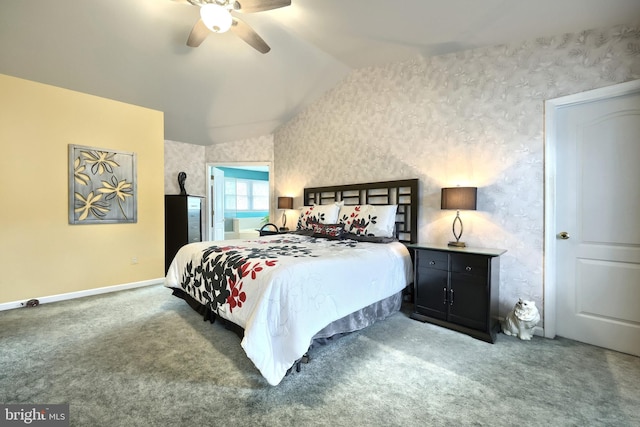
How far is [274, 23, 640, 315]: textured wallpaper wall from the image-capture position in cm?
246

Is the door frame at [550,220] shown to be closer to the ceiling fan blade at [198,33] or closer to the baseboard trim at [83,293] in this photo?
the ceiling fan blade at [198,33]

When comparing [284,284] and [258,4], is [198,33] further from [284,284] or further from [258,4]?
[284,284]

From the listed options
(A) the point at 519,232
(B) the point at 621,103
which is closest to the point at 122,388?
(A) the point at 519,232

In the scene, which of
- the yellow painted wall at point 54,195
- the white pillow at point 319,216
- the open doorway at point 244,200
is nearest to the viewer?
the yellow painted wall at point 54,195

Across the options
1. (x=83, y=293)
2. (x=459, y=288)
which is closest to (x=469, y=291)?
(x=459, y=288)

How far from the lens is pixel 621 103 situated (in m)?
2.28

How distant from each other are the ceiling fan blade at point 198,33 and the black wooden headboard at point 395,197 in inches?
101

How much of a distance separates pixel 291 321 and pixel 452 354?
4.48 ft

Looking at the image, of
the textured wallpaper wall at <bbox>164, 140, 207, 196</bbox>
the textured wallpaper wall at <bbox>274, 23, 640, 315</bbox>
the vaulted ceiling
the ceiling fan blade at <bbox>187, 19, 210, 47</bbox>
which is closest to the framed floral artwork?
the vaulted ceiling

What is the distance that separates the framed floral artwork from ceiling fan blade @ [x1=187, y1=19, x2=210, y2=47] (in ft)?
6.77

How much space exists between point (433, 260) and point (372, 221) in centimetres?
88

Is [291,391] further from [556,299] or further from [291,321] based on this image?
[556,299]

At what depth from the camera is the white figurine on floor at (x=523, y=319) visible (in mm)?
2465

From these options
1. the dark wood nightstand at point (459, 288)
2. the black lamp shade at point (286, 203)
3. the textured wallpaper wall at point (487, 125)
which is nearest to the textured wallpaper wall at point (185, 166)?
the black lamp shade at point (286, 203)
